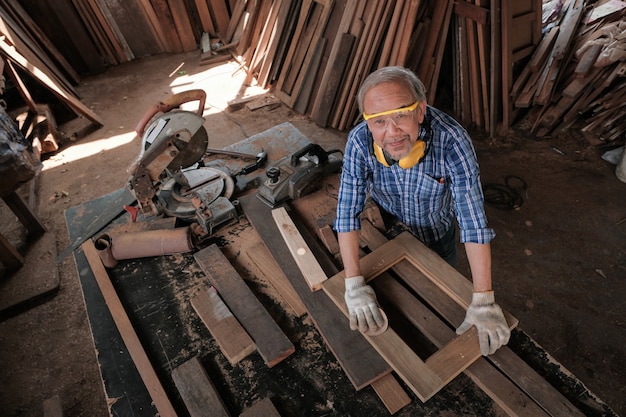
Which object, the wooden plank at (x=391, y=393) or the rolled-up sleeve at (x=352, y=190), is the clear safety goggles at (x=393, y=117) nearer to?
the rolled-up sleeve at (x=352, y=190)

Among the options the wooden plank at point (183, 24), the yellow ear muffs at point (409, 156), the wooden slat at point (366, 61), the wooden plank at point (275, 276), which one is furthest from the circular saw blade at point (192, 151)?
the wooden plank at point (183, 24)

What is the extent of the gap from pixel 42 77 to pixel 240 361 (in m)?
5.80

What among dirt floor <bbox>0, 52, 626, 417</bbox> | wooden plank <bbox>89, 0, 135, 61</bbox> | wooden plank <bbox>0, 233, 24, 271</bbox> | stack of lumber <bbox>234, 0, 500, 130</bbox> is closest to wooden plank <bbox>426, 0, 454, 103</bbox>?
stack of lumber <bbox>234, 0, 500, 130</bbox>

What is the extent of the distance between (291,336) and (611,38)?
5.19 meters

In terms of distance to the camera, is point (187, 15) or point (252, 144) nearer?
point (252, 144)

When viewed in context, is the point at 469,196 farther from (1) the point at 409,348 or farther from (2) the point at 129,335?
(2) the point at 129,335

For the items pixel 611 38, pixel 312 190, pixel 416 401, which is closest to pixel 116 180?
pixel 312 190

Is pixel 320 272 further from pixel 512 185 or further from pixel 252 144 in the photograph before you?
pixel 512 185

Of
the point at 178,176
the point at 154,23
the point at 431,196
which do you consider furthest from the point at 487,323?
the point at 154,23

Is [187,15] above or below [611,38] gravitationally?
above

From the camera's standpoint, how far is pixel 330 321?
1688 millimetres

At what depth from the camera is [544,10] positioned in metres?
5.57

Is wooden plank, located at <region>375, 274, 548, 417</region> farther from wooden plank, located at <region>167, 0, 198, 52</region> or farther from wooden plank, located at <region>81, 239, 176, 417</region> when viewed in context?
wooden plank, located at <region>167, 0, 198, 52</region>

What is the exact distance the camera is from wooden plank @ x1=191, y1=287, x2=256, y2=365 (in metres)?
1.63
